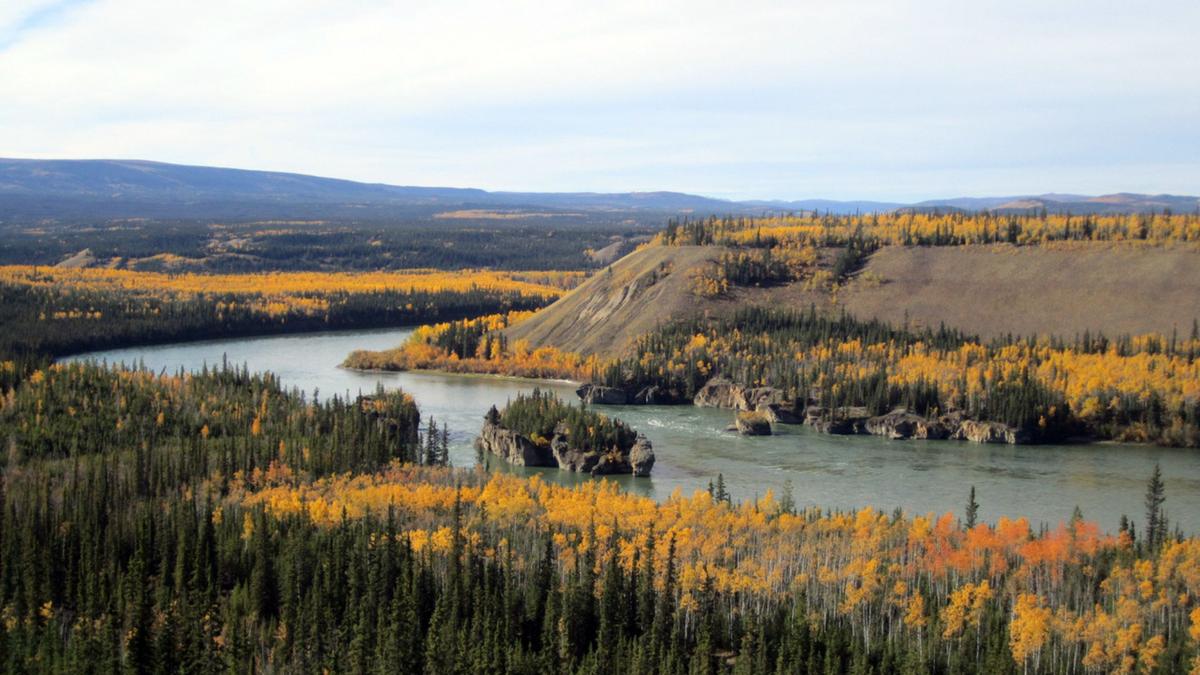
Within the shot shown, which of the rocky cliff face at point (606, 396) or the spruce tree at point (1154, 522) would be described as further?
the rocky cliff face at point (606, 396)

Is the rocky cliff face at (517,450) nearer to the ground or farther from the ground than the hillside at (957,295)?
nearer to the ground

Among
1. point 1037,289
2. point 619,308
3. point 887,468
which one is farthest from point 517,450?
point 1037,289

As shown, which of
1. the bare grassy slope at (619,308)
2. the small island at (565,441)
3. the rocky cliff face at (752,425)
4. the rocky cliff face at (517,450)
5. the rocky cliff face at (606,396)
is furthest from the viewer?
the bare grassy slope at (619,308)

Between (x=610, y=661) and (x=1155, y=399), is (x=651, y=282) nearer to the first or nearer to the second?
(x=1155, y=399)

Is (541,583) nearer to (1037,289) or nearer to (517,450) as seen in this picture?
(517,450)

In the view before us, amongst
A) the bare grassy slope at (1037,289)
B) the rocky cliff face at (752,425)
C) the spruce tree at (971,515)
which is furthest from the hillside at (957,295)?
the spruce tree at (971,515)

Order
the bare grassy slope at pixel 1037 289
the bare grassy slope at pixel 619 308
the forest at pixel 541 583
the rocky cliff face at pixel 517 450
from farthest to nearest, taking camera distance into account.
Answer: the bare grassy slope at pixel 619 308, the bare grassy slope at pixel 1037 289, the rocky cliff face at pixel 517 450, the forest at pixel 541 583

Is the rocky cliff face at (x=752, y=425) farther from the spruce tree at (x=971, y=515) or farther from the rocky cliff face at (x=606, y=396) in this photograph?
the spruce tree at (x=971, y=515)

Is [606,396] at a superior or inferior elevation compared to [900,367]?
inferior
